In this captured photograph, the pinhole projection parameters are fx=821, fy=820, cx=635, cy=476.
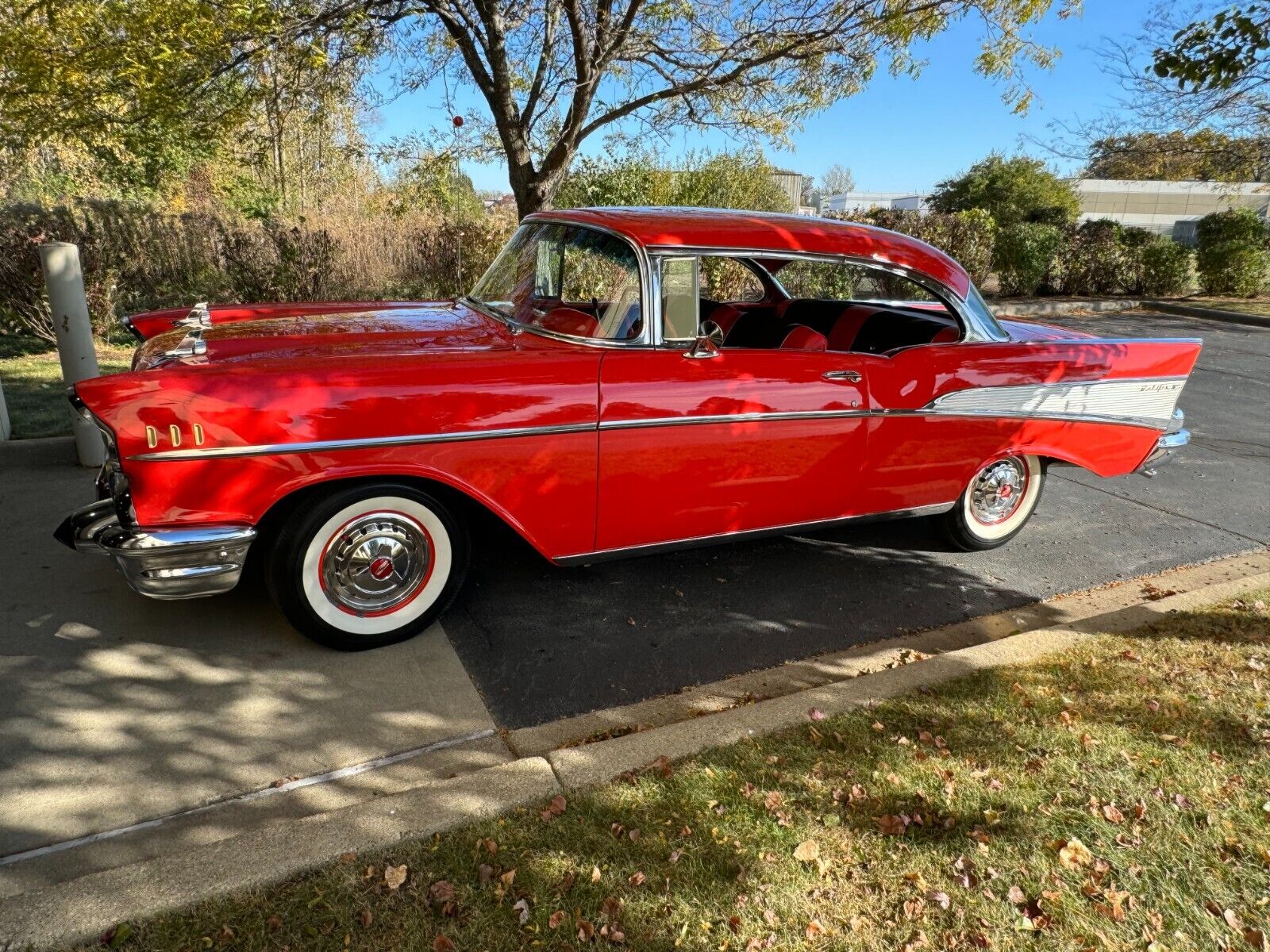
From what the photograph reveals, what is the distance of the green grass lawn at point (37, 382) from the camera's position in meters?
5.64

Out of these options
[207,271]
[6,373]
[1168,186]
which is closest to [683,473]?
[6,373]

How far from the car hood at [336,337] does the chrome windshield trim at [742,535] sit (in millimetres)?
977

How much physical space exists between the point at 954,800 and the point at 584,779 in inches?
45.1

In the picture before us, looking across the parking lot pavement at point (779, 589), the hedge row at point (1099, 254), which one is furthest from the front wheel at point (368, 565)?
the hedge row at point (1099, 254)

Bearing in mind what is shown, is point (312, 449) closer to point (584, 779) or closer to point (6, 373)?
point (584, 779)

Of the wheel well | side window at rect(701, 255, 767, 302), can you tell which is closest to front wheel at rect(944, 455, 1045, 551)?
side window at rect(701, 255, 767, 302)

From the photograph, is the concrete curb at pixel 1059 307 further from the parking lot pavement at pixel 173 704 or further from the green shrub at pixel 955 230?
the parking lot pavement at pixel 173 704

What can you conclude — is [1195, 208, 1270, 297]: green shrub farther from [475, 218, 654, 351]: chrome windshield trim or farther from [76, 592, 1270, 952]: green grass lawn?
[475, 218, 654, 351]: chrome windshield trim

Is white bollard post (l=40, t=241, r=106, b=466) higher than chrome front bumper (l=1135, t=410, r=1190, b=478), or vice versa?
white bollard post (l=40, t=241, r=106, b=466)

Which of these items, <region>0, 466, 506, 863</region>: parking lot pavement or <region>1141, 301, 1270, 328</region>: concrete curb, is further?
<region>1141, 301, 1270, 328</region>: concrete curb

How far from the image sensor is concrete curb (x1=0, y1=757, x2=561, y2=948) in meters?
1.92

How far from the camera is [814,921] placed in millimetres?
2090

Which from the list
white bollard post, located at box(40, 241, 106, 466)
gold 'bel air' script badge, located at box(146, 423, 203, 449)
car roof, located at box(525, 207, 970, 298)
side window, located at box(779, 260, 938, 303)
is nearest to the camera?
gold 'bel air' script badge, located at box(146, 423, 203, 449)

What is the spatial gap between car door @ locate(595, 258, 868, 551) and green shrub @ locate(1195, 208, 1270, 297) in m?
18.5
